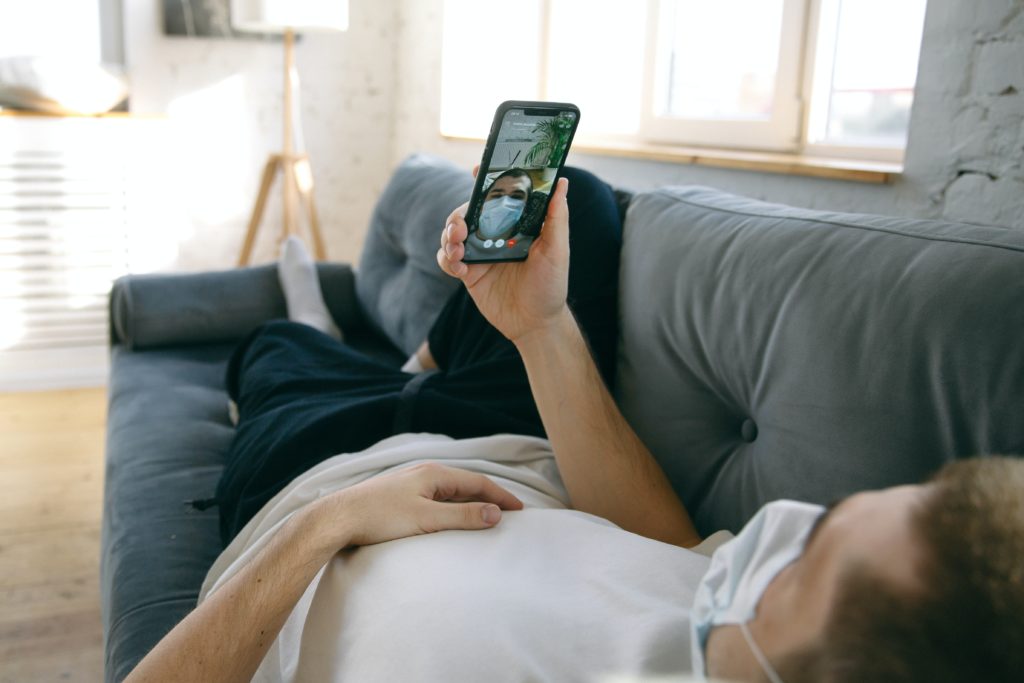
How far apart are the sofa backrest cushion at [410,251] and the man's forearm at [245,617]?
3.48ft

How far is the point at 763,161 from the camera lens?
179 centimetres

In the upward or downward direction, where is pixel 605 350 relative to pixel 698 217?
downward

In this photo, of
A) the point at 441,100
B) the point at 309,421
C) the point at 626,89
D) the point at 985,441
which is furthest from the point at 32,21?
the point at 985,441

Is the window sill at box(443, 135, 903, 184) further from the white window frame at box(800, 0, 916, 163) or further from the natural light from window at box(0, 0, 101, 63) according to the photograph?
the natural light from window at box(0, 0, 101, 63)

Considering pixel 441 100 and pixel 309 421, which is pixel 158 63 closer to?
pixel 441 100

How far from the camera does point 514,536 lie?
2.78 feet

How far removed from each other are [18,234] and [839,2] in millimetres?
2543

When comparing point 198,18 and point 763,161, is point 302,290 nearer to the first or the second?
point 763,161

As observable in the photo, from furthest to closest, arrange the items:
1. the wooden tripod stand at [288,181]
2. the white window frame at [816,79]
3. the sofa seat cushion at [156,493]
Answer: the wooden tripod stand at [288,181] → the white window frame at [816,79] → the sofa seat cushion at [156,493]

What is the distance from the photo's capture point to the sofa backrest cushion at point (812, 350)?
30.8 inches

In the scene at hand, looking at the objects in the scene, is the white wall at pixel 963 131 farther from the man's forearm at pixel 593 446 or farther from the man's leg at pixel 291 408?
the man's leg at pixel 291 408

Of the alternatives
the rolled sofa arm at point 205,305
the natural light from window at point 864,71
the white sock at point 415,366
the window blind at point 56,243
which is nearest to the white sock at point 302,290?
the rolled sofa arm at point 205,305

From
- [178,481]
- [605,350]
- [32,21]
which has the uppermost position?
[32,21]

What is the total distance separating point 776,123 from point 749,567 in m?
1.64
